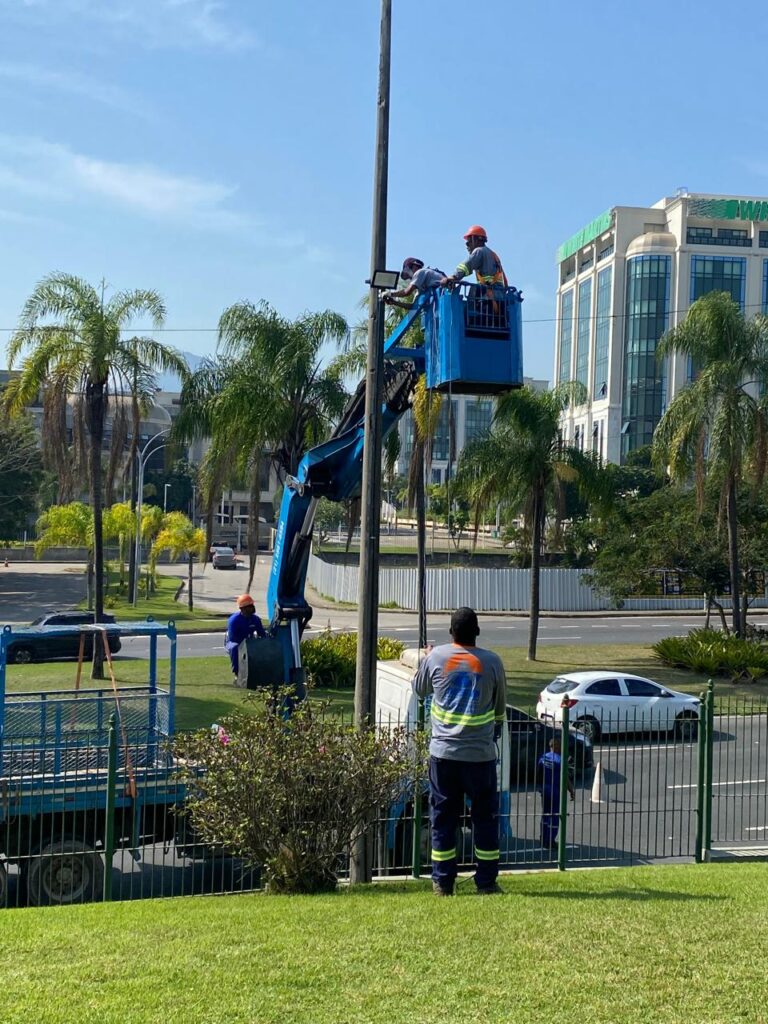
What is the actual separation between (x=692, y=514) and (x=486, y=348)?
2140 centimetres

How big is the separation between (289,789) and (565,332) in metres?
99.0

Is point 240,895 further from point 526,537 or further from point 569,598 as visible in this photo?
point 569,598

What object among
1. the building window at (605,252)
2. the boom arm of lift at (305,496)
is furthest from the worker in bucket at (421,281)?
the building window at (605,252)

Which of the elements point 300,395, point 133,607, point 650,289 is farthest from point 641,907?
point 650,289

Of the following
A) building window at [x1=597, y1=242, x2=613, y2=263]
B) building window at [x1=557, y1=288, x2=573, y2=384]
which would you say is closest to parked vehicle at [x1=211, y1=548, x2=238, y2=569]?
building window at [x1=597, y1=242, x2=613, y2=263]

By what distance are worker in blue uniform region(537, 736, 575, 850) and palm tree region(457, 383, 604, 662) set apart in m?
15.4

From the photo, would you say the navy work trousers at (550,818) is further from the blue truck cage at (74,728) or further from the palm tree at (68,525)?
the palm tree at (68,525)

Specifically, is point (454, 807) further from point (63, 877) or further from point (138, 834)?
point (63, 877)

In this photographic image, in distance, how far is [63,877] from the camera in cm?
941

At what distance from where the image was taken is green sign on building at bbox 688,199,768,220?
8712 centimetres

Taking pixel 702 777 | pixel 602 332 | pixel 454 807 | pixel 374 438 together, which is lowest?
pixel 702 777

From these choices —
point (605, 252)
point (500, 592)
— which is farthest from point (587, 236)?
point (500, 592)

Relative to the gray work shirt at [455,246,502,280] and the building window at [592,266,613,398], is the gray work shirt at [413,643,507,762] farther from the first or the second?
the building window at [592,266,613,398]

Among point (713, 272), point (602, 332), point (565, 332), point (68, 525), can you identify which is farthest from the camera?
point (565, 332)
